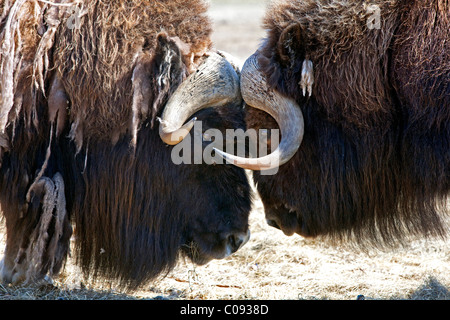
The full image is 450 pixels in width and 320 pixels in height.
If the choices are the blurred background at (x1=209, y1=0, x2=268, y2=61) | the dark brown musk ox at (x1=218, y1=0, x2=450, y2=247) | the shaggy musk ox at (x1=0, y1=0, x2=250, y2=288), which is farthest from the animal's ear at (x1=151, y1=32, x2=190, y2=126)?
the blurred background at (x1=209, y1=0, x2=268, y2=61)

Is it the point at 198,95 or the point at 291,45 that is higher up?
the point at 291,45

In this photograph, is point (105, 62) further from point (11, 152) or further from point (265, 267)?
point (265, 267)

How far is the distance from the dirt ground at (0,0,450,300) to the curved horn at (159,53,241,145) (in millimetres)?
328

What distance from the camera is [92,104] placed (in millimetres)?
3121

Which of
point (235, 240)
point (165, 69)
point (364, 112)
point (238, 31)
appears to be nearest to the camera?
point (364, 112)

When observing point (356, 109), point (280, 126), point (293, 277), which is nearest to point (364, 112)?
point (356, 109)

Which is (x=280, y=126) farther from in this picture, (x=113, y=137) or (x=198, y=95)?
(x=113, y=137)

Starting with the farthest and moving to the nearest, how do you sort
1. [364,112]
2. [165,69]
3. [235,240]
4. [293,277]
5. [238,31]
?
[238,31], [293,277], [235,240], [165,69], [364,112]

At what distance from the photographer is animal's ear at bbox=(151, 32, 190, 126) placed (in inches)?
123

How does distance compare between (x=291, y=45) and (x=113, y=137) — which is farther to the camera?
(x=113, y=137)

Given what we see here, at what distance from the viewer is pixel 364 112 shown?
2.99 metres

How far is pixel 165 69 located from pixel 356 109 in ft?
3.17

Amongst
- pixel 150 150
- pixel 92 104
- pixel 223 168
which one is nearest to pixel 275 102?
pixel 223 168

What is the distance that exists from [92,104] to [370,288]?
73.6 inches
